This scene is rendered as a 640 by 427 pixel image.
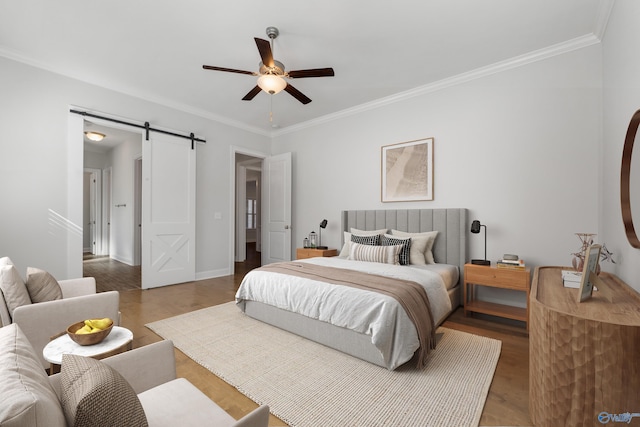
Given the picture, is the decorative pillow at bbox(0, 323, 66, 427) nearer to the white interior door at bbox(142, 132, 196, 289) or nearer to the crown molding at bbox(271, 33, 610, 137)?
the white interior door at bbox(142, 132, 196, 289)

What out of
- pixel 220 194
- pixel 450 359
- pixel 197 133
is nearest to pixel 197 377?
pixel 450 359

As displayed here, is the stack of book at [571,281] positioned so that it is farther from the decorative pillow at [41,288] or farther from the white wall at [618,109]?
the decorative pillow at [41,288]

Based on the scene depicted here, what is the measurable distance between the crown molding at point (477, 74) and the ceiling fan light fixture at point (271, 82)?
218 centimetres

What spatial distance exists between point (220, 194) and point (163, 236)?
1252mm

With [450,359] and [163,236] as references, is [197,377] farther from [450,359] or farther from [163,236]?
[163,236]

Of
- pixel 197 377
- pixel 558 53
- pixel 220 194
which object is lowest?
pixel 197 377

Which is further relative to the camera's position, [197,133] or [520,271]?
[197,133]

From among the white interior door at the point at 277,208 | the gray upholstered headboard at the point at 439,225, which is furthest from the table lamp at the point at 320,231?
the gray upholstered headboard at the point at 439,225

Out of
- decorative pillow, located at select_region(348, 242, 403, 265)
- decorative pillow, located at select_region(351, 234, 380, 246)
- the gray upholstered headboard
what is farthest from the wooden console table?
decorative pillow, located at select_region(351, 234, 380, 246)

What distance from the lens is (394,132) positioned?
14.7ft

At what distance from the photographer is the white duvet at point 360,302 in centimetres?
213

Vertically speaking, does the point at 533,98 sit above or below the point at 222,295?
above

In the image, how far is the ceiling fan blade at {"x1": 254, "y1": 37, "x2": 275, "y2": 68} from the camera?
2411mm

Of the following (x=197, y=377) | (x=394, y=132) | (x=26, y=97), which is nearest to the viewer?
(x=197, y=377)
